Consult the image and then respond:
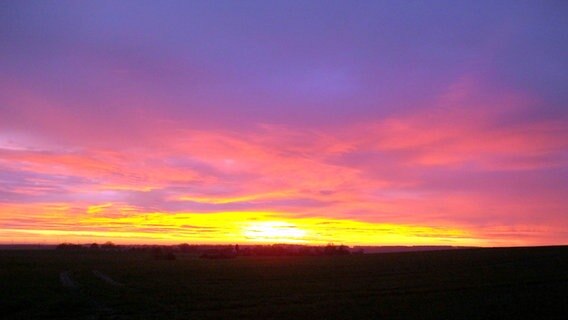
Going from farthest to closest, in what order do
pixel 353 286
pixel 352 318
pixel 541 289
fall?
1. pixel 353 286
2. pixel 541 289
3. pixel 352 318

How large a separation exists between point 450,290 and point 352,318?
12.6m

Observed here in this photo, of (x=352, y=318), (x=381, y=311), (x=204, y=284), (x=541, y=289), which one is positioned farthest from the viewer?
(x=204, y=284)

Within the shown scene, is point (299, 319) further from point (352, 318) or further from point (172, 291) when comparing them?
point (172, 291)

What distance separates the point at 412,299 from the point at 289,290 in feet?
30.8

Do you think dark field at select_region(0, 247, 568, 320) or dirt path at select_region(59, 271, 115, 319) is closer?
dark field at select_region(0, 247, 568, 320)

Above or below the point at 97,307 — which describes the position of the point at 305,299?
above

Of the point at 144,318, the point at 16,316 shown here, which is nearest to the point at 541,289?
the point at 144,318

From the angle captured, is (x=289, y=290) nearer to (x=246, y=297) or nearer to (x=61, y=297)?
(x=246, y=297)

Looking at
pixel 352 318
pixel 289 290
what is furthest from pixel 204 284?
pixel 352 318

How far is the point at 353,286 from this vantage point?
123 ft

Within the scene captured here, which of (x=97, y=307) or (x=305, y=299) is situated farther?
(x=305, y=299)

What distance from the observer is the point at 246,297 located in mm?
31562

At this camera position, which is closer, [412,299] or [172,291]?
[412,299]

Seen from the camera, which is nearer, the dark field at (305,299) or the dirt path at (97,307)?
the dark field at (305,299)
